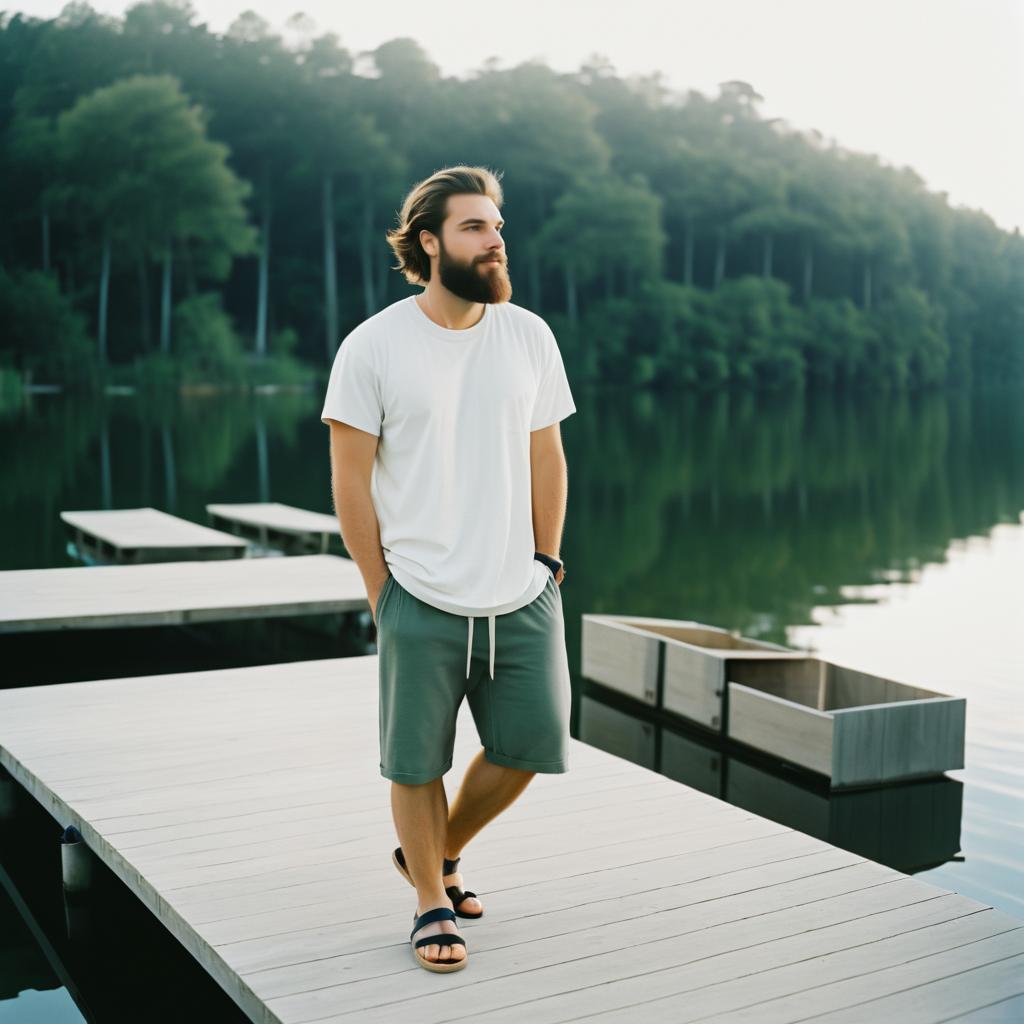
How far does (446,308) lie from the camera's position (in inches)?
116

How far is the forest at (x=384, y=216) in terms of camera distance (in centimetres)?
4606

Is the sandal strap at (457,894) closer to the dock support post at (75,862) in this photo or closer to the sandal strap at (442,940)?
the sandal strap at (442,940)

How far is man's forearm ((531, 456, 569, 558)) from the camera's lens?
10.1 ft

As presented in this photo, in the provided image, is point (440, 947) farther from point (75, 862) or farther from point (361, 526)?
point (75, 862)

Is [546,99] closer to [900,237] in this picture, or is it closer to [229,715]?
[900,237]

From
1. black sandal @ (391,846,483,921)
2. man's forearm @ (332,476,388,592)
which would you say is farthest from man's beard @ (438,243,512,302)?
black sandal @ (391,846,483,921)

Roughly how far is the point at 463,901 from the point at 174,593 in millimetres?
4929

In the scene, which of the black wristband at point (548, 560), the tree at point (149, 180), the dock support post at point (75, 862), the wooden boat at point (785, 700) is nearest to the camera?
the black wristband at point (548, 560)

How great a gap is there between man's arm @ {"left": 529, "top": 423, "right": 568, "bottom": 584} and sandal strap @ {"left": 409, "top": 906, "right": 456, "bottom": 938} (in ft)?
2.60

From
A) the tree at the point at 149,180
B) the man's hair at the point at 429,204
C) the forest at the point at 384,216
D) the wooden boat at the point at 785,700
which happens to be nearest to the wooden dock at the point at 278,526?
the wooden boat at the point at 785,700

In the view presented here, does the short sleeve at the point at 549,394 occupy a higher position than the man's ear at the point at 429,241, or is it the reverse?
Answer: the man's ear at the point at 429,241

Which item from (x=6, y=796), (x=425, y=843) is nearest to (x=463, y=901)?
(x=425, y=843)

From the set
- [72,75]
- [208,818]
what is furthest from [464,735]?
[72,75]

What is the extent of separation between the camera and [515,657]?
2.96m
